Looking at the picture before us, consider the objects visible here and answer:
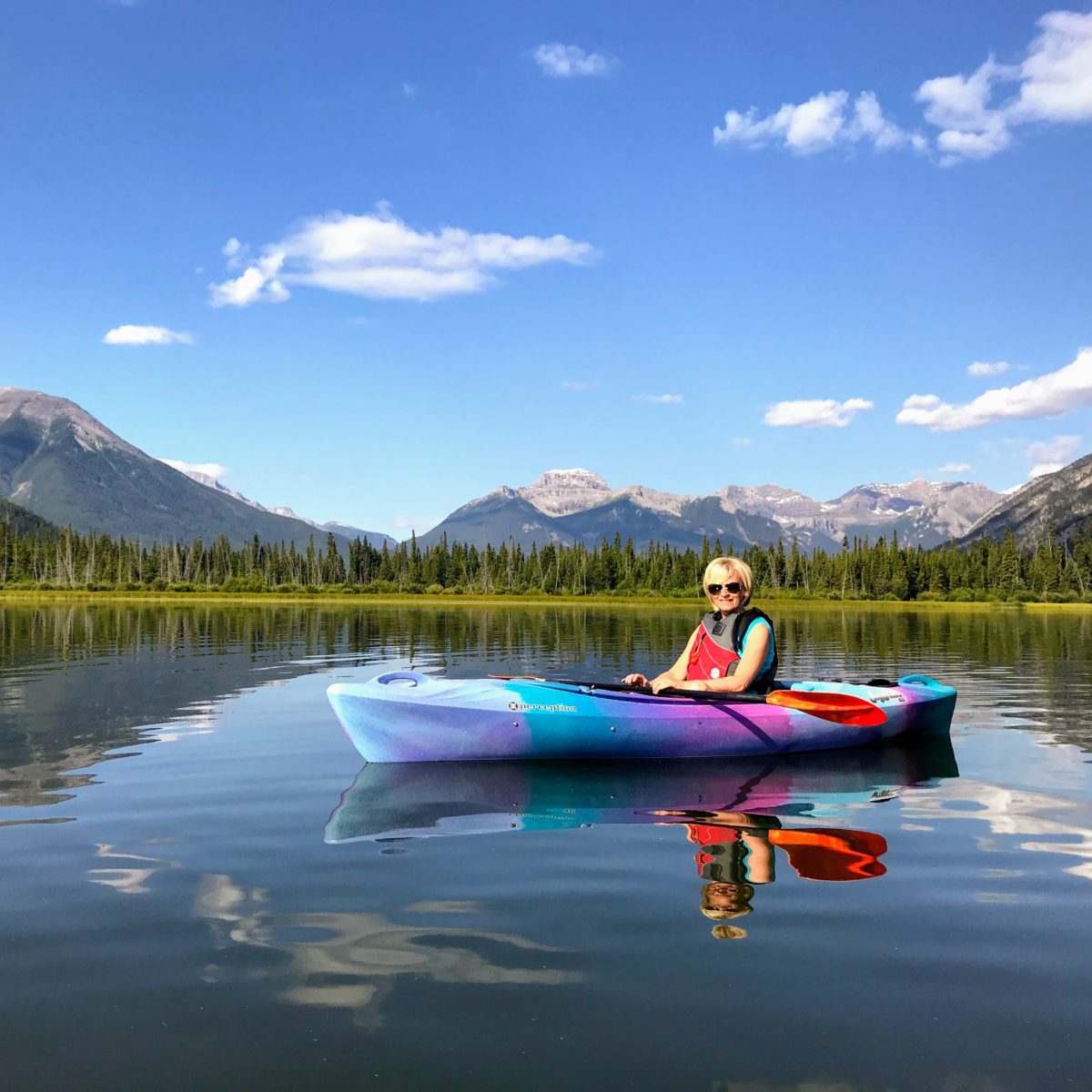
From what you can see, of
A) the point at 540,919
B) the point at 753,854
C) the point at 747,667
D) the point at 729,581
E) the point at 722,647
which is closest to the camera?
the point at 540,919

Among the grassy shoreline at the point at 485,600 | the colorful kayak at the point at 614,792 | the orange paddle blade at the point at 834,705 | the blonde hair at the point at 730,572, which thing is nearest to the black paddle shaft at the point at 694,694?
the orange paddle blade at the point at 834,705

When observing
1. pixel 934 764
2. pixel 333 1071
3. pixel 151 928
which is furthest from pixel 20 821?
pixel 934 764

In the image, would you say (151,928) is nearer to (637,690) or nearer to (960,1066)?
(960,1066)

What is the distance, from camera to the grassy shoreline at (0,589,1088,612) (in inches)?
4973

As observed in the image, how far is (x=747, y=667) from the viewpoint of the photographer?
46.3 feet

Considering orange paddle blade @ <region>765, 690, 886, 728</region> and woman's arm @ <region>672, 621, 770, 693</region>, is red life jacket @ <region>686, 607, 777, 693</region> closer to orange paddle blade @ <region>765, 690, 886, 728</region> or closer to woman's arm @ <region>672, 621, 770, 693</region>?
woman's arm @ <region>672, 621, 770, 693</region>

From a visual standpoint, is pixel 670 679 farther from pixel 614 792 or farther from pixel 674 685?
pixel 614 792

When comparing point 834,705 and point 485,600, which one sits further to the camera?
point 485,600

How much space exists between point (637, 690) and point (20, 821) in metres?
8.13

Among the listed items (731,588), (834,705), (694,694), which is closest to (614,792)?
(694,694)

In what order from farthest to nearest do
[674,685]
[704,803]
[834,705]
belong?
[834,705] < [674,685] < [704,803]

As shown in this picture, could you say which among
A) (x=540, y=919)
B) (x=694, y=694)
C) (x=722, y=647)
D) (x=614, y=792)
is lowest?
(x=614, y=792)

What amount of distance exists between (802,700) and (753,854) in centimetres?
558

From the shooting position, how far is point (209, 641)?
137ft
